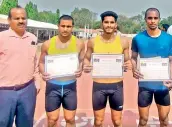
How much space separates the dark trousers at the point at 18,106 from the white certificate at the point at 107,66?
0.98 m

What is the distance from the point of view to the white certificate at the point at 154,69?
15.2 feet

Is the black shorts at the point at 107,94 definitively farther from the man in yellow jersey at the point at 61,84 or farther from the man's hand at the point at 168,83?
the man's hand at the point at 168,83

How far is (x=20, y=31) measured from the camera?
4.05 meters

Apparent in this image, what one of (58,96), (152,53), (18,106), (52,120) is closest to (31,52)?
(18,106)

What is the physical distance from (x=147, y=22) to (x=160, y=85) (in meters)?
0.95

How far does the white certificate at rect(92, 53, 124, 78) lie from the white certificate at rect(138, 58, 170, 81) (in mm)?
304

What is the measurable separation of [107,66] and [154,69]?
0.69 metres

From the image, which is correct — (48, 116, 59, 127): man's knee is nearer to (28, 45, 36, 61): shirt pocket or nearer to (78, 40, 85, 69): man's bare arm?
(78, 40, 85, 69): man's bare arm

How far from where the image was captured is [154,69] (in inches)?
184

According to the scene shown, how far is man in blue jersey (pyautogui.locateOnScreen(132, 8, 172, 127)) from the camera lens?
460 cm

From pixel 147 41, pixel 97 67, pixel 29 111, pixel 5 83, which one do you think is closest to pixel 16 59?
pixel 5 83

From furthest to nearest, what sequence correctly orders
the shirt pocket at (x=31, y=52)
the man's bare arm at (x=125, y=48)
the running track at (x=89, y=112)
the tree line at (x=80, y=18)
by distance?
the tree line at (x=80, y=18) < the running track at (x=89, y=112) < the man's bare arm at (x=125, y=48) < the shirt pocket at (x=31, y=52)

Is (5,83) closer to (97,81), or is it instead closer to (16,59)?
(16,59)

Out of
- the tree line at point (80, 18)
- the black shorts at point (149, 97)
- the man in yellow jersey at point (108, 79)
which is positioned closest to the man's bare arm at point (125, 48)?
the man in yellow jersey at point (108, 79)
